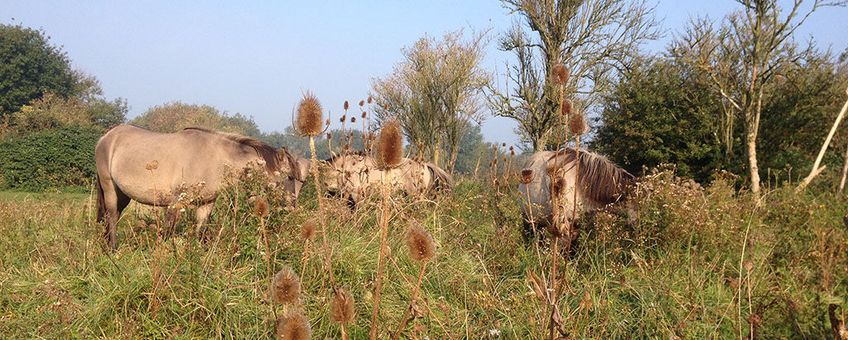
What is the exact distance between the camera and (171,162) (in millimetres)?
6605

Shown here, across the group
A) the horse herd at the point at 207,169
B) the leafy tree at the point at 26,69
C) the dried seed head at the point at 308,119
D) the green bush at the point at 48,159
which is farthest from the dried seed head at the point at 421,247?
the leafy tree at the point at 26,69

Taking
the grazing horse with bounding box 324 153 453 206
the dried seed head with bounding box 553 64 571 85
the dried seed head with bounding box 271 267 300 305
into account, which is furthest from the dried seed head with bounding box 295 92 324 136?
the grazing horse with bounding box 324 153 453 206

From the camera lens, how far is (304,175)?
23.2ft

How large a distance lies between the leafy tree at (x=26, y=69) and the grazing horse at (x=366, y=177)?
4528 centimetres

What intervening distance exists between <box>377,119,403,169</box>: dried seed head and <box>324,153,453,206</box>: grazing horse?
215cm

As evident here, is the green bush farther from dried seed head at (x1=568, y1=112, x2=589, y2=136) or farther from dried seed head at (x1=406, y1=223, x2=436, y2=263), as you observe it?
dried seed head at (x1=406, y1=223, x2=436, y2=263)

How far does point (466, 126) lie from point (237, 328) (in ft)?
85.4

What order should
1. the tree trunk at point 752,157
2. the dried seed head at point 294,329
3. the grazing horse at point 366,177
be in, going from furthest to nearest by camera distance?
1. the tree trunk at point 752,157
2. the grazing horse at point 366,177
3. the dried seed head at point 294,329

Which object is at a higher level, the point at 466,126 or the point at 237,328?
the point at 466,126

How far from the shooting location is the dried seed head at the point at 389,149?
Answer: 1.97 m

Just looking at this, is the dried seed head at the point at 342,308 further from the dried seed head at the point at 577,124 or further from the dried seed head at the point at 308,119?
the dried seed head at the point at 577,124

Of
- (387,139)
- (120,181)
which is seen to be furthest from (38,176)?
(387,139)

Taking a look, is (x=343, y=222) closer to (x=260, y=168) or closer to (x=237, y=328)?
(x=260, y=168)

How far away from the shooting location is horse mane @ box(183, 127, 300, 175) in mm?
6668
